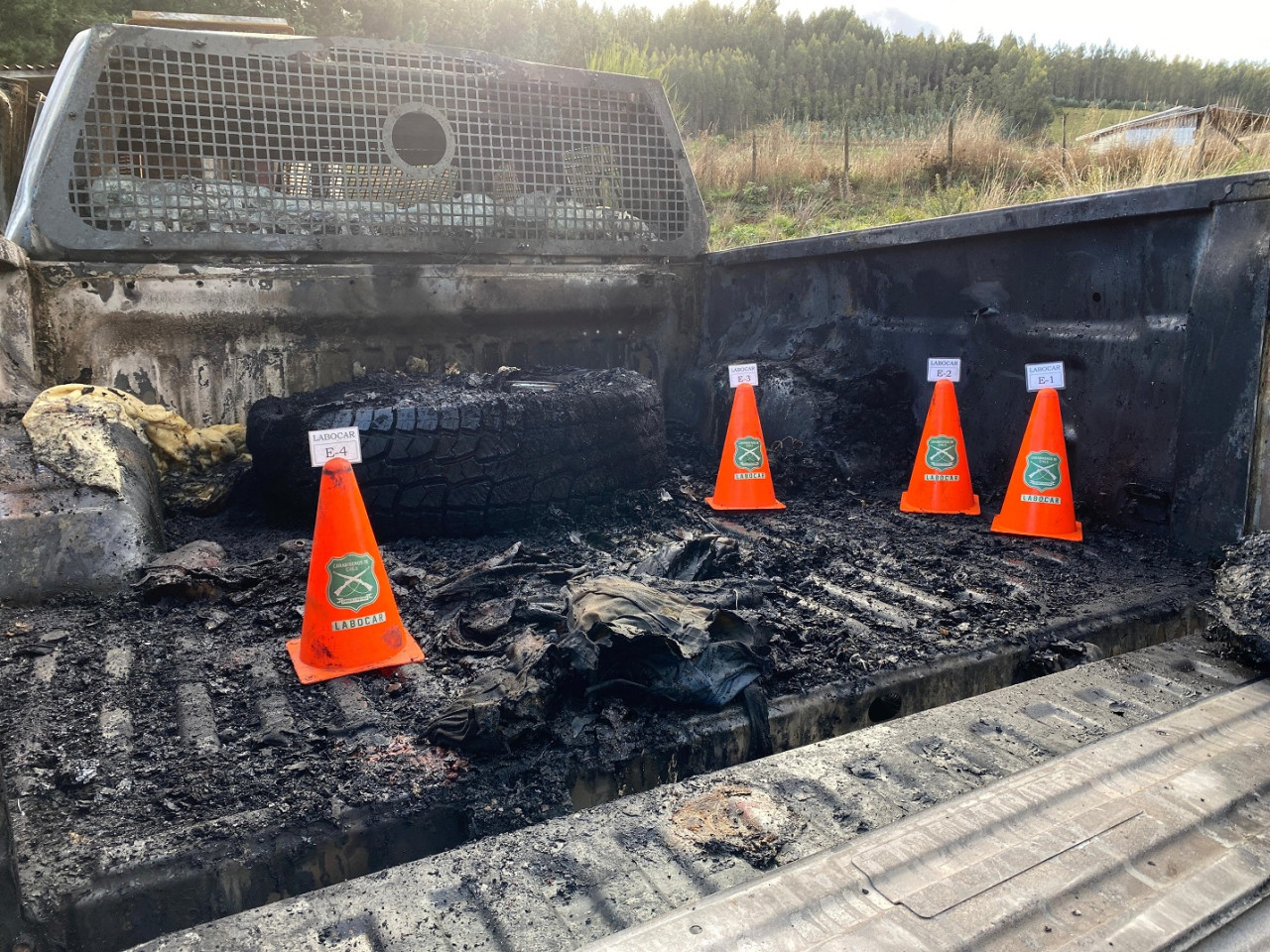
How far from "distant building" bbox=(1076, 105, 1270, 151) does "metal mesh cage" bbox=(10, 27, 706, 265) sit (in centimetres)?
823

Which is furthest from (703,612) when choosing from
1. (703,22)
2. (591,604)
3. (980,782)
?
(703,22)

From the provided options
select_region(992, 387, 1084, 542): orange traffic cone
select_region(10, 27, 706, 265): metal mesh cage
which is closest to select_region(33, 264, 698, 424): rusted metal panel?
select_region(10, 27, 706, 265): metal mesh cage

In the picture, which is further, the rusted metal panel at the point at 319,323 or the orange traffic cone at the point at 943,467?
the orange traffic cone at the point at 943,467

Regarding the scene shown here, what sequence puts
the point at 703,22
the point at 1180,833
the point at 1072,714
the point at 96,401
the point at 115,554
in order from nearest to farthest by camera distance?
the point at 1180,833
the point at 1072,714
the point at 115,554
the point at 96,401
the point at 703,22

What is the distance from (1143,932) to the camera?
4.03 ft

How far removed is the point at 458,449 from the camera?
11.0ft

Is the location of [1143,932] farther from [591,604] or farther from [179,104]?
[179,104]

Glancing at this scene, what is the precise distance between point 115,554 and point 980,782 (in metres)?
2.54

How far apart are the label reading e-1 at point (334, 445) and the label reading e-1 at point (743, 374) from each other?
222 centimetres

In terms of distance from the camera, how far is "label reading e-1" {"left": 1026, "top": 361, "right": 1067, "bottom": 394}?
140 inches

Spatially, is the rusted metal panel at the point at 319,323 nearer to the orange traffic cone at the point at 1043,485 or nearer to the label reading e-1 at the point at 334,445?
the label reading e-1 at the point at 334,445

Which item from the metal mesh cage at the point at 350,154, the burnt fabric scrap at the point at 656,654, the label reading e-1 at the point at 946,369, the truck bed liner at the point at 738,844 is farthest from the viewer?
the label reading e-1 at the point at 946,369

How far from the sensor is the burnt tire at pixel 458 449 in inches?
130

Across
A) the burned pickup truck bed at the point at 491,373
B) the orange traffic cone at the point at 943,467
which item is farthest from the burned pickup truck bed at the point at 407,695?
the orange traffic cone at the point at 943,467
